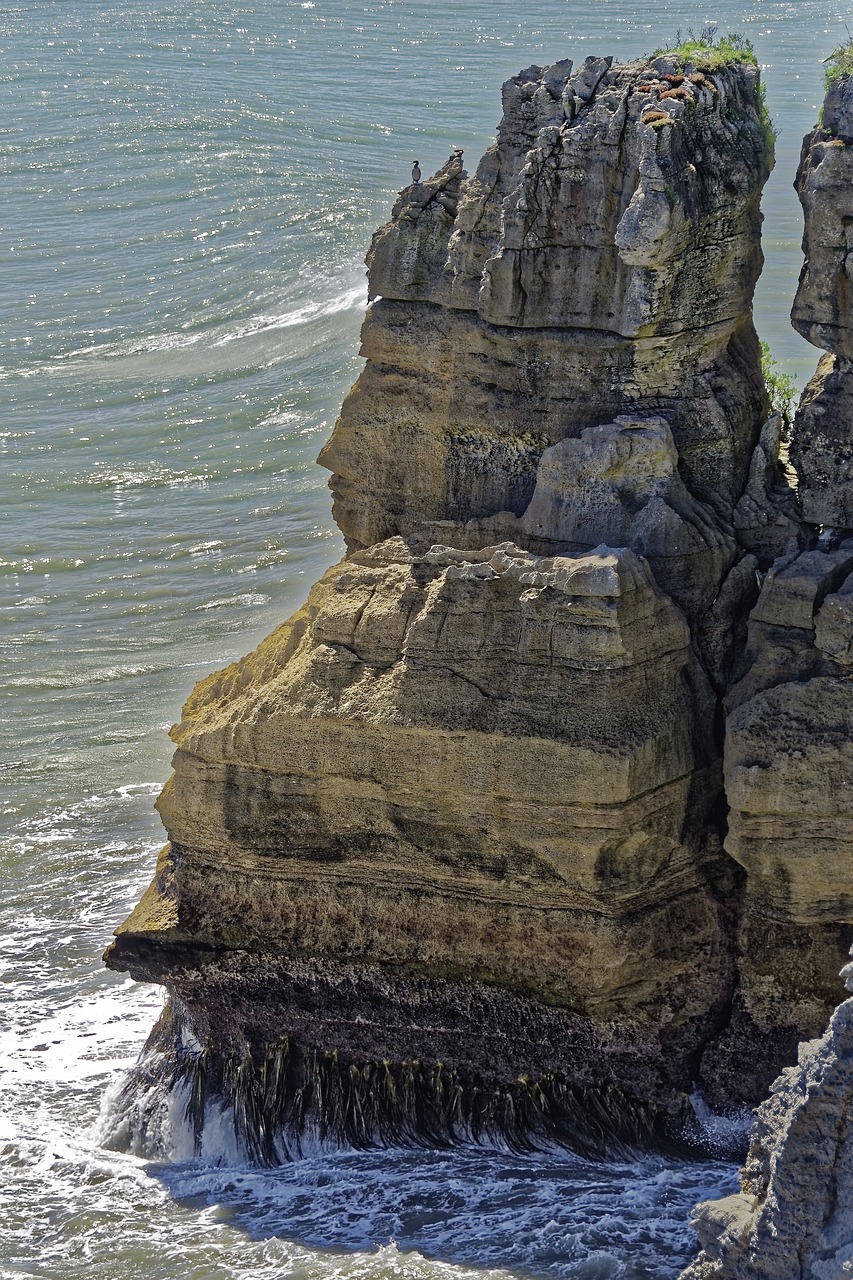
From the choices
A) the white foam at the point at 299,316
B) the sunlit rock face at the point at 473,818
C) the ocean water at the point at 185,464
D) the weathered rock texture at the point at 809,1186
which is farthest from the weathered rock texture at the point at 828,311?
the white foam at the point at 299,316

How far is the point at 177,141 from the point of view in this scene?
49.0 metres

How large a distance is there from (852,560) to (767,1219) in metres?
4.92

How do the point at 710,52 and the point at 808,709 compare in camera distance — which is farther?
the point at 710,52

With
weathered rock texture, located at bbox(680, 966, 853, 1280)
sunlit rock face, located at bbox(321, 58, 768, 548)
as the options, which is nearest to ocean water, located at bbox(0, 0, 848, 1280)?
weathered rock texture, located at bbox(680, 966, 853, 1280)

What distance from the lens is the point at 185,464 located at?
1201 inches

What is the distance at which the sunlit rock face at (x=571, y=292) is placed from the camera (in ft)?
42.6

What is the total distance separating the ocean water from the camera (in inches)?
509

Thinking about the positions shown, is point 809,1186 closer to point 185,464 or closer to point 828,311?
point 828,311

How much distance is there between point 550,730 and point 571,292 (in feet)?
11.0

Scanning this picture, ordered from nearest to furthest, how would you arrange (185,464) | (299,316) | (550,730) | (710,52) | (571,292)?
(550,730) < (571,292) < (710,52) < (185,464) < (299,316)

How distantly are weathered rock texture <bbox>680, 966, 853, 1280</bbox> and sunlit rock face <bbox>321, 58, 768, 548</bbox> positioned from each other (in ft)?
16.1

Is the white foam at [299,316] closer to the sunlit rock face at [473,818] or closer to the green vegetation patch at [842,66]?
the sunlit rock face at [473,818]

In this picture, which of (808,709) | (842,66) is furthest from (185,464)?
(808,709)

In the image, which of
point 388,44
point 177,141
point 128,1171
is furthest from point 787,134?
point 128,1171
